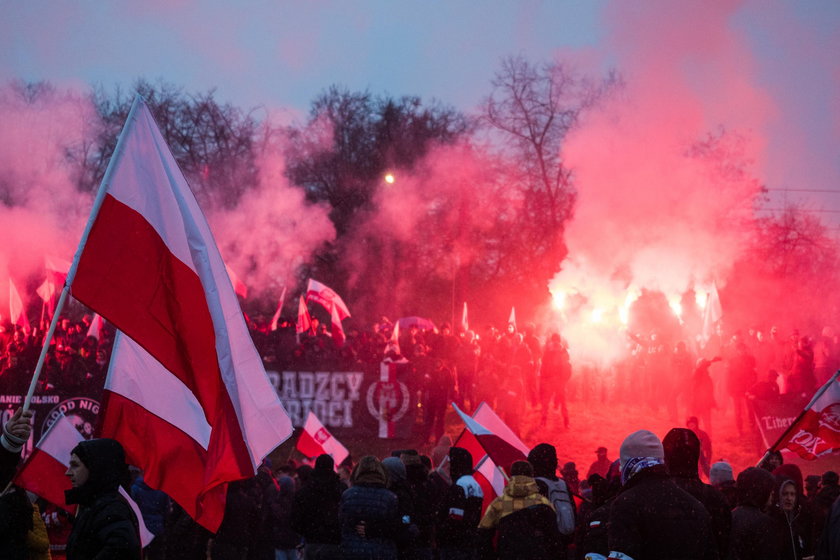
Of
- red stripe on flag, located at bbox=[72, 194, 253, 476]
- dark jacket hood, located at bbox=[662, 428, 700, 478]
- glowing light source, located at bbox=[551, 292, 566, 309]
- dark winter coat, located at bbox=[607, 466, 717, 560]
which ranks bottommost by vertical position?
dark winter coat, located at bbox=[607, 466, 717, 560]

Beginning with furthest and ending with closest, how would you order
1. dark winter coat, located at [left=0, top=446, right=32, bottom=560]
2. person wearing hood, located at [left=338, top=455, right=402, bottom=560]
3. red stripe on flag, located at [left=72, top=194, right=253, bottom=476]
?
1. person wearing hood, located at [left=338, top=455, right=402, bottom=560]
2. red stripe on flag, located at [left=72, top=194, right=253, bottom=476]
3. dark winter coat, located at [left=0, top=446, right=32, bottom=560]

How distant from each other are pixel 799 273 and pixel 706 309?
1856cm

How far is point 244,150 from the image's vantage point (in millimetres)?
34656

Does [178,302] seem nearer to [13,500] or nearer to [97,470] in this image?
[97,470]

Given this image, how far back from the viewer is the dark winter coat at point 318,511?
8289 millimetres

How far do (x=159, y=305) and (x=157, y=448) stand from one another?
109cm

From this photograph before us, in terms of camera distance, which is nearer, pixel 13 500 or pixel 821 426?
pixel 13 500

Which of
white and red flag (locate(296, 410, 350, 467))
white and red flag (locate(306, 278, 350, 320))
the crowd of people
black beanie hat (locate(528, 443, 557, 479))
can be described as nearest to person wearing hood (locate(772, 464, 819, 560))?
the crowd of people

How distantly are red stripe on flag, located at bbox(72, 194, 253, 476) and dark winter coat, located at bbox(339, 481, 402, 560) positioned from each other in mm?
2547

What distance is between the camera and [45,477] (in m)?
6.84

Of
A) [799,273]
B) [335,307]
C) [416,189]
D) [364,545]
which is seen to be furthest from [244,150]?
[364,545]

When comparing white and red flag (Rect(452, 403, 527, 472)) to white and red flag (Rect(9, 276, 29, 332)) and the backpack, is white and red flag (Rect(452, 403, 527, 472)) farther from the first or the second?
white and red flag (Rect(9, 276, 29, 332))

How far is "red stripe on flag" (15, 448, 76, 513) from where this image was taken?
6.71 m

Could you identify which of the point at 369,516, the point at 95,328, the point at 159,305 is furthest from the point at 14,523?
the point at 95,328
